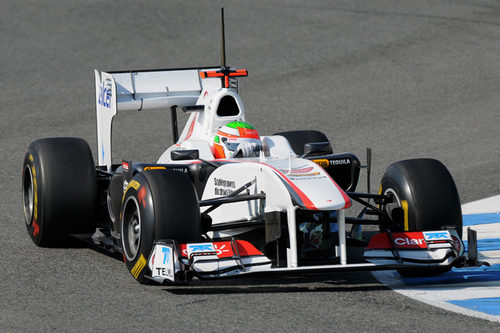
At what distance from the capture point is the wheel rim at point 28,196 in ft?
33.3

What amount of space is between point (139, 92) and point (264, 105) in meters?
7.02

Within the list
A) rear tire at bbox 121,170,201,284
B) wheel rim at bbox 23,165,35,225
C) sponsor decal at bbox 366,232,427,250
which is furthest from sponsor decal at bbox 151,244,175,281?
wheel rim at bbox 23,165,35,225

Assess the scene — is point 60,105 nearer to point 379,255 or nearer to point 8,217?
point 8,217

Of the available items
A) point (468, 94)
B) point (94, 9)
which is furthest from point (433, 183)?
point (94, 9)

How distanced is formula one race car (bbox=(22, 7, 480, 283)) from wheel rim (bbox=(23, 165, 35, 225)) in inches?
0.6

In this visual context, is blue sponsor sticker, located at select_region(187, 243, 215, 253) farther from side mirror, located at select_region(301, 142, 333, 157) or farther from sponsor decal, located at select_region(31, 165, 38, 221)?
sponsor decal, located at select_region(31, 165, 38, 221)

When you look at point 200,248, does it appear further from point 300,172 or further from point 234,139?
point 234,139

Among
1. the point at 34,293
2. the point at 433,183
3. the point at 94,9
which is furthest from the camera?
the point at 94,9

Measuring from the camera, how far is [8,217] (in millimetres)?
11156

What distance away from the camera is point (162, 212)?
7691mm

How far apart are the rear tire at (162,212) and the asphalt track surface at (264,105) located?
1.14 feet

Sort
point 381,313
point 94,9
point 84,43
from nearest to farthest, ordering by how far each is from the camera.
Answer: point 381,313 → point 84,43 → point 94,9

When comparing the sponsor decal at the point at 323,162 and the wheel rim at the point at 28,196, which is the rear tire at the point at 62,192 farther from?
the sponsor decal at the point at 323,162

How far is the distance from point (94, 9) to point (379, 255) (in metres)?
16.4
